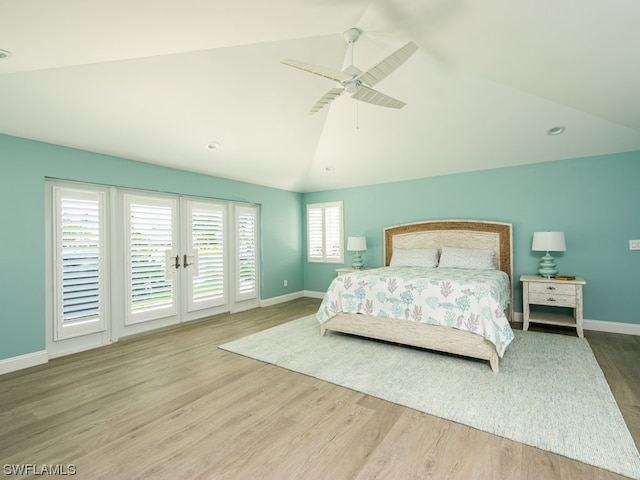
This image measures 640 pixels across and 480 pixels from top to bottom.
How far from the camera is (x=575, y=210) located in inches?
169

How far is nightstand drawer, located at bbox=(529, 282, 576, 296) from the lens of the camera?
3.86 meters

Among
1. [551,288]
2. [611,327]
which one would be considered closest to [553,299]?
[551,288]

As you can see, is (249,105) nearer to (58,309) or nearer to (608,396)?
(58,309)

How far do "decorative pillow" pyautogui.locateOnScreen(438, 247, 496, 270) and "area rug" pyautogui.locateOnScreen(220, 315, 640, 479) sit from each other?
1101mm

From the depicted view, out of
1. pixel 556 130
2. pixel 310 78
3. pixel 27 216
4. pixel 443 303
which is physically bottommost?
pixel 443 303

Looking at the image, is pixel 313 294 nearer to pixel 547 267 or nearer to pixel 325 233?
pixel 325 233

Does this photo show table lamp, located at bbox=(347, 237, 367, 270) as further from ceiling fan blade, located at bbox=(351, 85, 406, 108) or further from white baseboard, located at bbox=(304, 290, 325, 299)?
ceiling fan blade, located at bbox=(351, 85, 406, 108)

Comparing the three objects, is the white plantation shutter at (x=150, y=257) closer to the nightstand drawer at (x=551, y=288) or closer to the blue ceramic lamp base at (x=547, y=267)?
the nightstand drawer at (x=551, y=288)

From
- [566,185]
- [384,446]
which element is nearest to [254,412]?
[384,446]

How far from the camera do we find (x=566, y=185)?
4355 millimetres

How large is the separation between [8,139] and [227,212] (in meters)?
2.88

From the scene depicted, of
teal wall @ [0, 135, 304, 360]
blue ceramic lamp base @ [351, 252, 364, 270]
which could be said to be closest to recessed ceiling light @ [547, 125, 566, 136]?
blue ceramic lamp base @ [351, 252, 364, 270]

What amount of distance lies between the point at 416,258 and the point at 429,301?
1.86 m

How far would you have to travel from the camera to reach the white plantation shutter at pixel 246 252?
5.67 m
